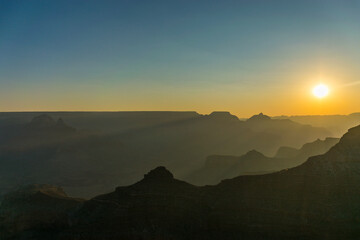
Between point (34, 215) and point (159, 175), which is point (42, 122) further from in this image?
point (159, 175)

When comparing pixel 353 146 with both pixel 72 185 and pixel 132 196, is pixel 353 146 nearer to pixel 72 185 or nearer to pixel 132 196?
pixel 132 196

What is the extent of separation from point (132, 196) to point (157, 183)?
12.8 feet

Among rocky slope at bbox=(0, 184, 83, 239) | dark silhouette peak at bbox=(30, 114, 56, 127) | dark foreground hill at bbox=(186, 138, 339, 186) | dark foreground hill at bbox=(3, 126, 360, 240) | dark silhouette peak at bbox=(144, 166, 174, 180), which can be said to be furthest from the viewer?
dark silhouette peak at bbox=(30, 114, 56, 127)

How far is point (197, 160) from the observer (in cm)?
18812

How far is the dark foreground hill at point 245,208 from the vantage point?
3591cm

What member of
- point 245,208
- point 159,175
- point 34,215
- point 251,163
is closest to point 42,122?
point 251,163

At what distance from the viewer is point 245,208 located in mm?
38094

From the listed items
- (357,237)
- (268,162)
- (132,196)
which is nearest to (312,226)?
(357,237)

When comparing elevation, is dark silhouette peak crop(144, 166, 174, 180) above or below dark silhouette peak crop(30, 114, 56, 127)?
below

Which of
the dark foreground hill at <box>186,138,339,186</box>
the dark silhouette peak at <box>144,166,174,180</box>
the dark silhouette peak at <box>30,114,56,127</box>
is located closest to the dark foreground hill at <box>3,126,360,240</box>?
the dark silhouette peak at <box>144,166,174,180</box>

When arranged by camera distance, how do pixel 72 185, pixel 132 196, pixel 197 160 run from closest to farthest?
1. pixel 132 196
2. pixel 72 185
3. pixel 197 160

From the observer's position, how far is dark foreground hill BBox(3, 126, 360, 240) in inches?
1414

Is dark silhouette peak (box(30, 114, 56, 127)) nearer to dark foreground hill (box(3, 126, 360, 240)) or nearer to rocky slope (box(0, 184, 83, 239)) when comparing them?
rocky slope (box(0, 184, 83, 239))

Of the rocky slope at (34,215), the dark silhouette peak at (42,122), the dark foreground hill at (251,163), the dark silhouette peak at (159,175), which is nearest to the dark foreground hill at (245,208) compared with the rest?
the dark silhouette peak at (159,175)
